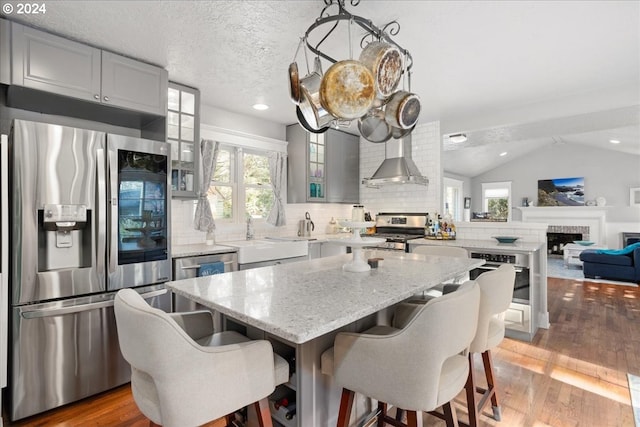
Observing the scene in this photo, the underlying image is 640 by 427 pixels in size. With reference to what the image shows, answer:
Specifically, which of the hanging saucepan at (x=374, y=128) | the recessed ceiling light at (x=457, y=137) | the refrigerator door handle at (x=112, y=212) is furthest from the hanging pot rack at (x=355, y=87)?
the recessed ceiling light at (x=457, y=137)

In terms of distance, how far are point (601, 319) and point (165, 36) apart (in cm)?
517

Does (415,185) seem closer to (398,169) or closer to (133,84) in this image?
(398,169)

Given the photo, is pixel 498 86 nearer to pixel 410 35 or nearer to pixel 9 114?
pixel 410 35

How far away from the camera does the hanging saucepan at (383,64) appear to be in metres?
1.61

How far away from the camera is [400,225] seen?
471cm

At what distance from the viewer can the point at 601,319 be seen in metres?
3.78

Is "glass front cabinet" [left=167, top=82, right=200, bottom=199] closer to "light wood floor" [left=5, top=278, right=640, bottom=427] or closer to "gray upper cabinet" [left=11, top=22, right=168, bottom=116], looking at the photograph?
"gray upper cabinet" [left=11, top=22, right=168, bottom=116]

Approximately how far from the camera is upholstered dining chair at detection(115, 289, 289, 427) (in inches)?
39.4

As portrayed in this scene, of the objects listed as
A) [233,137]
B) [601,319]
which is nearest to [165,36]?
[233,137]

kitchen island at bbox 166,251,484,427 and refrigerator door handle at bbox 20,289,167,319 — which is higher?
kitchen island at bbox 166,251,484,427

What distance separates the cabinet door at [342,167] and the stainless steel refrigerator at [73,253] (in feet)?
8.41

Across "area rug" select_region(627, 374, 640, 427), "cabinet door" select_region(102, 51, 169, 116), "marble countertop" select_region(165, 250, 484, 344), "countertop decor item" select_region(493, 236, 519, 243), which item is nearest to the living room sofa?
"countertop decor item" select_region(493, 236, 519, 243)

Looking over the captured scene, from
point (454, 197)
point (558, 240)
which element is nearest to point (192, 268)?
point (454, 197)

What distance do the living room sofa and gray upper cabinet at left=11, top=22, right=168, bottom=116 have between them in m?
7.17
